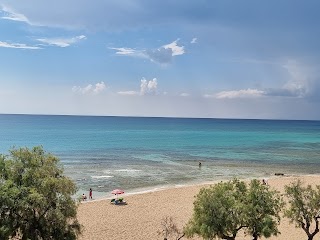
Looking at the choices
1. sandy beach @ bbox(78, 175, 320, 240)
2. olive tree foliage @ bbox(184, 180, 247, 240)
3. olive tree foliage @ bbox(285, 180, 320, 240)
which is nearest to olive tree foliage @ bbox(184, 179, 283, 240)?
olive tree foliage @ bbox(184, 180, 247, 240)

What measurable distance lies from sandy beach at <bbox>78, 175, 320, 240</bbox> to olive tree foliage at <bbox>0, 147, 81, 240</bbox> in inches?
334

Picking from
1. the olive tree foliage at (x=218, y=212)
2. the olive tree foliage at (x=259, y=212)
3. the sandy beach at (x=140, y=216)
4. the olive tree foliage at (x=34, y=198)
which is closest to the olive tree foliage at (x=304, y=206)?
the olive tree foliage at (x=259, y=212)

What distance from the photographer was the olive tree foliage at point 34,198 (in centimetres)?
1684

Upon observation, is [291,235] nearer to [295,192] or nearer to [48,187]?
[295,192]

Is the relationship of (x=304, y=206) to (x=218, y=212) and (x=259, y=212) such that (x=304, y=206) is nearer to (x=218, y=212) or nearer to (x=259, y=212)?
(x=259, y=212)

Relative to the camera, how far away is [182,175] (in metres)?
58.6

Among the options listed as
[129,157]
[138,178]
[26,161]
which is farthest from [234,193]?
[129,157]

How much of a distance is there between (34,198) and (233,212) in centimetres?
1055

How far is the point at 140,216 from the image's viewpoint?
33750 mm

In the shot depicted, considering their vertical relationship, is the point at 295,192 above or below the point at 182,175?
above

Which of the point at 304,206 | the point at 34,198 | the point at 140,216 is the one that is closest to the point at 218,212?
the point at 304,206

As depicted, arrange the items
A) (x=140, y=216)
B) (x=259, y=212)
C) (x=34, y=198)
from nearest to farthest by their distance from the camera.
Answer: (x=34, y=198) < (x=259, y=212) < (x=140, y=216)

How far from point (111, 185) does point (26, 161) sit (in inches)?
1249

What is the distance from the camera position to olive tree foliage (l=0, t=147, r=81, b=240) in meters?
16.8
